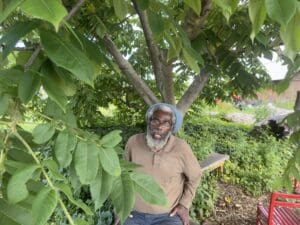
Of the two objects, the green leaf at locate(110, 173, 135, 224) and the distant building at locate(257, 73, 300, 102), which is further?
the distant building at locate(257, 73, 300, 102)

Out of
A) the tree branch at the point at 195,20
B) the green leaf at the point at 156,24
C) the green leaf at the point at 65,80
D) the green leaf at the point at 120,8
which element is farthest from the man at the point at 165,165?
the green leaf at the point at 65,80

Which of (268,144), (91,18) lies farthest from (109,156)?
(268,144)

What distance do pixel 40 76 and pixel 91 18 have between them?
179 cm

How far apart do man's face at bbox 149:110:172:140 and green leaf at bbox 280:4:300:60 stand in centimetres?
190

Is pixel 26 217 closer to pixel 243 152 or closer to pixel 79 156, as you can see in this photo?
pixel 79 156

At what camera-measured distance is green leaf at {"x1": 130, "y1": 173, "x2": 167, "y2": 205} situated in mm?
1038

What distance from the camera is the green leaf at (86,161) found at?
3.11ft

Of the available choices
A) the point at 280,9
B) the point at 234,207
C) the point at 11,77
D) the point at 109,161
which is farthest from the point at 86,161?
the point at 234,207

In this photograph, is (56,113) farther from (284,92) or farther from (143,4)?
(284,92)

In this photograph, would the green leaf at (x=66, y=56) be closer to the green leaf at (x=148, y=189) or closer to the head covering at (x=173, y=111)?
the green leaf at (x=148, y=189)

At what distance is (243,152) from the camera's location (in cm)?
741

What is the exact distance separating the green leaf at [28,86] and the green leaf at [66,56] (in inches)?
4.1

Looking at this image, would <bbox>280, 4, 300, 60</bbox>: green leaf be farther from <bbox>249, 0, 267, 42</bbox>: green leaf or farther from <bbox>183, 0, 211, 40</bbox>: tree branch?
<bbox>183, 0, 211, 40</bbox>: tree branch

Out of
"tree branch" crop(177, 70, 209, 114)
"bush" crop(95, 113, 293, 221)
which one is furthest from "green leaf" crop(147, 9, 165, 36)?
"bush" crop(95, 113, 293, 221)
